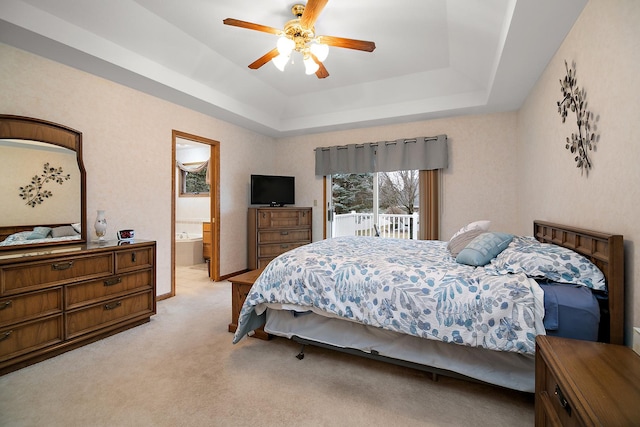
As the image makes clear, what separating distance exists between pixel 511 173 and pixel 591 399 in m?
3.80

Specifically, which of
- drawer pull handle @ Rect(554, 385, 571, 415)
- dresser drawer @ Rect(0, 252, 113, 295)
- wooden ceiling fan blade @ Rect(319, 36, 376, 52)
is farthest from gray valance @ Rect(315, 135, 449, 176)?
drawer pull handle @ Rect(554, 385, 571, 415)

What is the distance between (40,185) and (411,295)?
3.18m

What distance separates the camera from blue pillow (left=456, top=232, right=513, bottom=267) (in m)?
2.06

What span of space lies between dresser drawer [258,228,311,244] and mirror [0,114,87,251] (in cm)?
243

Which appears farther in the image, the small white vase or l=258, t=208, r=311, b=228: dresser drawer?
l=258, t=208, r=311, b=228: dresser drawer

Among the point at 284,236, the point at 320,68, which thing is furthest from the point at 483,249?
the point at 284,236

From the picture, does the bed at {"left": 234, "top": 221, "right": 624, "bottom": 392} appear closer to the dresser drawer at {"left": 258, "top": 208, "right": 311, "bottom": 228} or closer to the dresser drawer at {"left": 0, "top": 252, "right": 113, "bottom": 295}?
the dresser drawer at {"left": 0, "top": 252, "right": 113, "bottom": 295}

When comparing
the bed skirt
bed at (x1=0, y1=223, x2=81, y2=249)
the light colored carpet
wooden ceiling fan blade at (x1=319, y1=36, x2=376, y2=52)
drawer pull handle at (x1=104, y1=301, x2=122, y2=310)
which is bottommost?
the light colored carpet

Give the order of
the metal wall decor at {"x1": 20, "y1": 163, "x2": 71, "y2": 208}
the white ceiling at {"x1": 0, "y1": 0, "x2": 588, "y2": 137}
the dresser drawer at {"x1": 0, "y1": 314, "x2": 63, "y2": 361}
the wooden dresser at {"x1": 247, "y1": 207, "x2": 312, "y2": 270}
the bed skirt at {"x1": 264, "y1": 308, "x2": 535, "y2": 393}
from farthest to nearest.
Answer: the wooden dresser at {"x1": 247, "y1": 207, "x2": 312, "y2": 270} → the metal wall decor at {"x1": 20, "y1": 163, "x2": 71, "y2": 208} → the white ceiling at {"x1": 0, "y1": 0, "x2": 588, "y2": 137} → the dresser drawer at {"x1": 0, "y1": 314, "x2": 63, "y2": 361} → the bed skirt at {"x1": 264, "y1": 308, "x2": 535, "y2": 393}

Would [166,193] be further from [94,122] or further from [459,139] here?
Answer: [459,139]

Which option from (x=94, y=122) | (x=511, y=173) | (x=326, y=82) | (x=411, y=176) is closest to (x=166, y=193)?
(x=94, y=122)

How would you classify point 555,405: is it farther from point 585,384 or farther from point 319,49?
point 319,49

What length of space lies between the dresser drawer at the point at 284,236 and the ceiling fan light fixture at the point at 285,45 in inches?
119

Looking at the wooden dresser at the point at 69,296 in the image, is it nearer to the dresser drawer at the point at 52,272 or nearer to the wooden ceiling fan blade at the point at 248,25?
the dresser drawer at the point at 52,272
